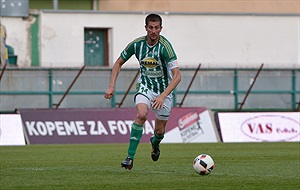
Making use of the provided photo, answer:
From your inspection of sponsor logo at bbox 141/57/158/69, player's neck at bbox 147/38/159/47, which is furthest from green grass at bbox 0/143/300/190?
player's neck at bbox 147/38/159/47

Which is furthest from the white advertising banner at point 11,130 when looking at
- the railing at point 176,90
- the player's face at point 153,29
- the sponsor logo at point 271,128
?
the player's face at point 153,29

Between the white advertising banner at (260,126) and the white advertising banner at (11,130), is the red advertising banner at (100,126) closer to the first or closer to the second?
the white advertising banner at (11,130)

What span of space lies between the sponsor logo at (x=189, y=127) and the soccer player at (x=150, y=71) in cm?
1359

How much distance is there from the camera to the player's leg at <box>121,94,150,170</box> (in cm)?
1371

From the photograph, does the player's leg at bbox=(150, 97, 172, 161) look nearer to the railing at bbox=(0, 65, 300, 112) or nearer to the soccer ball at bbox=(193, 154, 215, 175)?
the soccer ball at bbox=(193, 154, 215, 175)

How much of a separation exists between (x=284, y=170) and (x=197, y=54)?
25478 millimetres

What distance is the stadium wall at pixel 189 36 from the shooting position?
36.4 metres

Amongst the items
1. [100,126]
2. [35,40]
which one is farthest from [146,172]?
[35,40]

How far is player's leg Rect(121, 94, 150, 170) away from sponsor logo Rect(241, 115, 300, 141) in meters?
14.5

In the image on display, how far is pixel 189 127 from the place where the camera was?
28156 millimetres

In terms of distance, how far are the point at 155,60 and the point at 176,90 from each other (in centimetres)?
1716

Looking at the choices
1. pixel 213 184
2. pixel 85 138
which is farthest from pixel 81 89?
pixel 213 184

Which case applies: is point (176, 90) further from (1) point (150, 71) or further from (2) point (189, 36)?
(1) point (150, 71)

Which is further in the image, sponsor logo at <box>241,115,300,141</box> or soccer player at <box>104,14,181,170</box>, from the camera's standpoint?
sponsor logo at <box>241,115,300,141</box>
